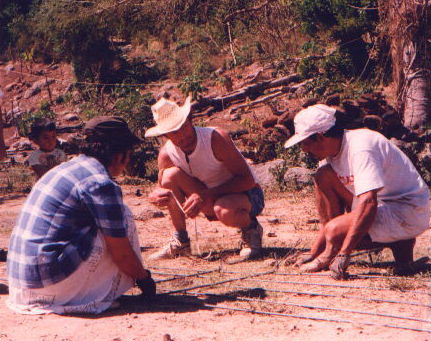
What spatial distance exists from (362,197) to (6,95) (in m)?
20.0

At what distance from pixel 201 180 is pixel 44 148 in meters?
1.70

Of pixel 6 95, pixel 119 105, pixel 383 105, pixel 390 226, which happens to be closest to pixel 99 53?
pixel 6 95

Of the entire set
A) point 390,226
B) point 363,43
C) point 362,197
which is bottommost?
point 390,226

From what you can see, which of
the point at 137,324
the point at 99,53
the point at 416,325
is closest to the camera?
the point at 416,325

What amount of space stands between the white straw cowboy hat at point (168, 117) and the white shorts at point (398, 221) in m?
1.36

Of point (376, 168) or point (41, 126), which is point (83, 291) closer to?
point (376, 168)

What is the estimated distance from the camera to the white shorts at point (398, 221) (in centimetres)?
375

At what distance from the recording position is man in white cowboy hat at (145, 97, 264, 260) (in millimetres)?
4359

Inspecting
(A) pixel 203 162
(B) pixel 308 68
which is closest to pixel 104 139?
(A) pixel 203 162

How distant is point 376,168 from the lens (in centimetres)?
351

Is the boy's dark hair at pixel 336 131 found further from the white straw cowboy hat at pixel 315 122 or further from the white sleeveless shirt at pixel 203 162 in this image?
the white sleeveless shirt at pixel 203 162

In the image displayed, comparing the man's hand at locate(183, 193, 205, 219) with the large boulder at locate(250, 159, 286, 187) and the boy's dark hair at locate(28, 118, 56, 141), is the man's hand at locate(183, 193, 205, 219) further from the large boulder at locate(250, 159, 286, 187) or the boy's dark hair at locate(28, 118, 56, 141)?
→ the large boulder at locate(250, 159, 286, 187)

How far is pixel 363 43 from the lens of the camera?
43.5ft

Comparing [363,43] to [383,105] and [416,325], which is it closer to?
[383,105]
